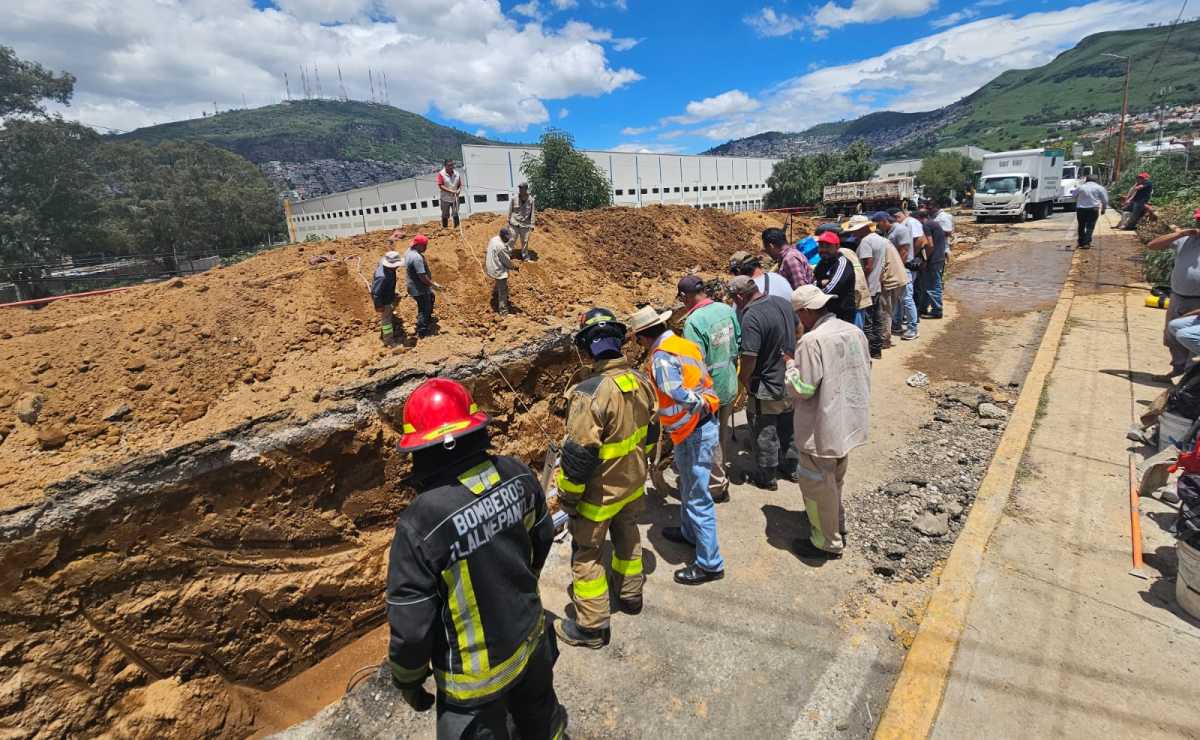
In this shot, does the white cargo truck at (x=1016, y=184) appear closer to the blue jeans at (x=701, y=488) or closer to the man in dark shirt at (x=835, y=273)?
the man in dark shirt at (x=835, y=273)

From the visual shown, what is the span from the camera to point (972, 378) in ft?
22.8

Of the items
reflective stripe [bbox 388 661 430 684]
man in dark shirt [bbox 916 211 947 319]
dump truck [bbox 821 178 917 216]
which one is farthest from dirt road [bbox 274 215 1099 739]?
dump truck [bbox 821 178 917 216]

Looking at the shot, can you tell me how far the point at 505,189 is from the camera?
38688 millimetres

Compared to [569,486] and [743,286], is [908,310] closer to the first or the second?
[743,286]

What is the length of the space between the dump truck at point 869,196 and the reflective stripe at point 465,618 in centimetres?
2495

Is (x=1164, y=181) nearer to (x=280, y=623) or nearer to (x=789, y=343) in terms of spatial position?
(x=789, y=343)

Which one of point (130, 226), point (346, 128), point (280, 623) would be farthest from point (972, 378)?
point (346, 128)

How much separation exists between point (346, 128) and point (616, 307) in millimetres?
229724

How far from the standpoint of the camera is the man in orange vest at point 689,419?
3.57 m

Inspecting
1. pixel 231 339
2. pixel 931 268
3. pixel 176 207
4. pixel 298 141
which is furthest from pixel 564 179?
pixel 298 141

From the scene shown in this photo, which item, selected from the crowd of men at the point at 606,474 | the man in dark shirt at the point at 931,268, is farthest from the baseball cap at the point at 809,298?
the man in dark shirt at the point at 931,268

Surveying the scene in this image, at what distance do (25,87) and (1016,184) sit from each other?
4981 centimetres

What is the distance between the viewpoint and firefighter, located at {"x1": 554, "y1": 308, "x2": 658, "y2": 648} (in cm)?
301

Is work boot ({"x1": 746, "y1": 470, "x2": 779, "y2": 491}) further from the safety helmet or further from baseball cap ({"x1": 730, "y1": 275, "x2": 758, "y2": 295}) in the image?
the safety helmet
